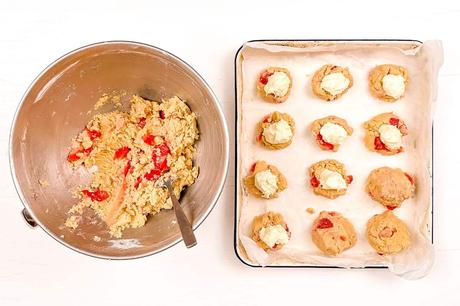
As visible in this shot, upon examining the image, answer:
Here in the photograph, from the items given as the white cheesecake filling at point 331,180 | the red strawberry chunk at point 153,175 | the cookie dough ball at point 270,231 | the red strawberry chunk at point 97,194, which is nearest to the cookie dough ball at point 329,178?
the white cheesecake filling at point 331,180

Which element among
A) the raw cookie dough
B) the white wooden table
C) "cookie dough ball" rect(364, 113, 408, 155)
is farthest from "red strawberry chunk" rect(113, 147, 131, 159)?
"cookie dough ball" rect(364, 113, 408, 155)

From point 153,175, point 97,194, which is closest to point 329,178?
point 153,175

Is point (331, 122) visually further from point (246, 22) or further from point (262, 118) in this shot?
point (246, 22)

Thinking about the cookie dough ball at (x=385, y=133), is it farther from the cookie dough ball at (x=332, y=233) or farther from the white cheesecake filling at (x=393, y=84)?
the cookie dough ball at (x=332, y=233)

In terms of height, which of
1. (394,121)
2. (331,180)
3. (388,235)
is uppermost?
(394,121)

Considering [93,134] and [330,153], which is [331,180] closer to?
[330,153]

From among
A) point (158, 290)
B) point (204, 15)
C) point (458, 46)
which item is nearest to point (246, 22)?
point (204, 15)
